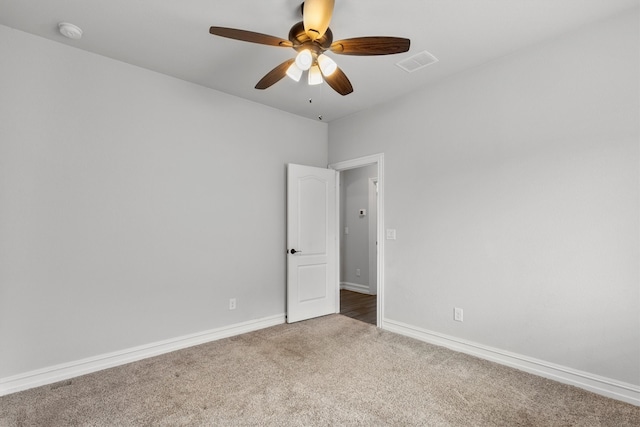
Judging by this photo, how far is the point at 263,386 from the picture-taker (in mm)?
2365

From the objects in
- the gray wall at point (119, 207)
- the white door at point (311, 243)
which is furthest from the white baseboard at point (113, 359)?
the white door at point (311, 243)

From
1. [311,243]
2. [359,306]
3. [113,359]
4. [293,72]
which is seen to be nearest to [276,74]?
[293,72]

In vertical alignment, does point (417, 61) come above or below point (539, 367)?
above

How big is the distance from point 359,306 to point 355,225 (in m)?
1.73

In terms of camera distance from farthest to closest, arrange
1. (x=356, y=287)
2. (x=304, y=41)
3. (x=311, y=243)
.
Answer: (x=356, y=287) → (x=311, y=243) → (x=304, y=41)

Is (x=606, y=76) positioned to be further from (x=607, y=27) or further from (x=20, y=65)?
(x=20, y=65)

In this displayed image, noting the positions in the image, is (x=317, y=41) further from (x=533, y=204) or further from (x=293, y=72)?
(x=533, y=204)

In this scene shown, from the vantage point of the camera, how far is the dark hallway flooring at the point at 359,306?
167 inches

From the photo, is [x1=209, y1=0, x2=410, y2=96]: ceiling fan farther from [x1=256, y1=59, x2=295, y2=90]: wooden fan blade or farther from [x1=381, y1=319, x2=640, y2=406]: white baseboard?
[x1=381, y1=319, x2=640, y2=406]: white baseboard

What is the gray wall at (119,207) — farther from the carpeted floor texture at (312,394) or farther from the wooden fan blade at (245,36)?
the wooden fan blade at (245,36)

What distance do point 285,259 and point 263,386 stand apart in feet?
6.04

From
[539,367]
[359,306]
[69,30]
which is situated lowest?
[359,306]

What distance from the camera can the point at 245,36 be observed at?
189 cm

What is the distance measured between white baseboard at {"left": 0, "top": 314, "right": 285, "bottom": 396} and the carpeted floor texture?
0.28ft
